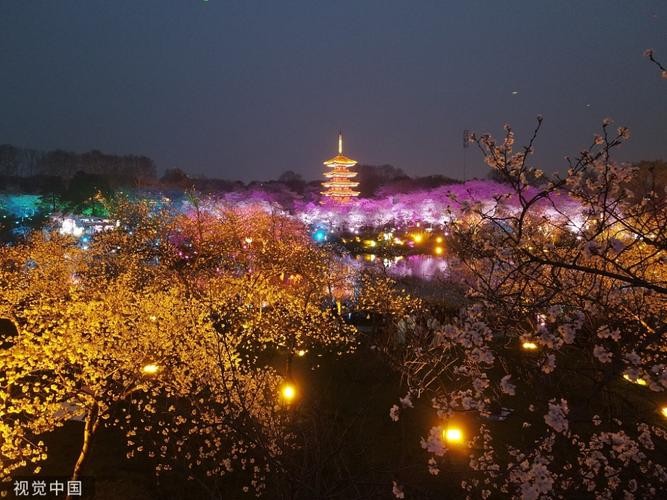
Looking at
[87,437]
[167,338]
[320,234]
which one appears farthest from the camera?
[320,234]

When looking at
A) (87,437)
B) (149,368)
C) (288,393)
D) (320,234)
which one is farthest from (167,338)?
(320,234)

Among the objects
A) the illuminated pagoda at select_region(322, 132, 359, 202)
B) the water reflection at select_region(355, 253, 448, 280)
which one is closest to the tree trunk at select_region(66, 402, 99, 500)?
the water reflection at select_region(355, 253, 448, 280)

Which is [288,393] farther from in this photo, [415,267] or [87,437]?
[415,267]

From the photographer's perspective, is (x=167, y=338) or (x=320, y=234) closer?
(x=167, y=338)

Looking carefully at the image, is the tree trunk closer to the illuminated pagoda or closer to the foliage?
the foliage

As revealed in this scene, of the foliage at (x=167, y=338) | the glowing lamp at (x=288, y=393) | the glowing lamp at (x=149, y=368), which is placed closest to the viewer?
the foliage at (x=167, y=338)

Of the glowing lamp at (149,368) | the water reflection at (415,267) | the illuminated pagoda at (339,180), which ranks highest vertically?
the illuminated pagoda at (339,180)

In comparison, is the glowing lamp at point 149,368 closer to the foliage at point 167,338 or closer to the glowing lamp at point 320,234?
the foliage at point 167,338

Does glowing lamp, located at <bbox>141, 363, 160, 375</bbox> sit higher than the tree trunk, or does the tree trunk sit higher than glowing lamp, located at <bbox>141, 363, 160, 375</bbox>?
glowing lamp, located at <bbox>141, 363, 160, 375</bbox>

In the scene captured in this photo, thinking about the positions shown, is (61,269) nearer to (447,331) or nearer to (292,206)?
(447,331)

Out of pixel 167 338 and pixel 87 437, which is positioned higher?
pixel 167 338

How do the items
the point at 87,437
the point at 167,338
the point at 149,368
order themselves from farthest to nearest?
the point at 167,338 < the point at 149,368 < the point at 87,437

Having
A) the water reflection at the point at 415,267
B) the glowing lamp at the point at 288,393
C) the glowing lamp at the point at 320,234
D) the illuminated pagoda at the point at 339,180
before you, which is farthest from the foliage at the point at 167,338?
the illuminated pagoda at the point at 339,180

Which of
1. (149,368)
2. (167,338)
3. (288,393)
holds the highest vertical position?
(167,338)
